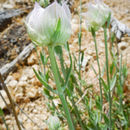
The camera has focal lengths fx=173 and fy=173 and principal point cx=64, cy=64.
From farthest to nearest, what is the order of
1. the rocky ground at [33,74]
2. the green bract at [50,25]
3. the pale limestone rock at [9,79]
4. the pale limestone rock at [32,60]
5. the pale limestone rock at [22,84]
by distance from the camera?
1. the pale limestone rock at [32,60]
2. the pale limestone rock at [9,79]
3. the pale limestone rock at [22,84]
4. the rocky ground at [33,74]
5. the green bract at [50,25]

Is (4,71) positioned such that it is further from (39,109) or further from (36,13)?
(36,13)

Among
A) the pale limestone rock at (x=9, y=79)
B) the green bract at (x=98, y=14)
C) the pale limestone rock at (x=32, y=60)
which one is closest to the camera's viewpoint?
the green bract at (x=98, y=14)

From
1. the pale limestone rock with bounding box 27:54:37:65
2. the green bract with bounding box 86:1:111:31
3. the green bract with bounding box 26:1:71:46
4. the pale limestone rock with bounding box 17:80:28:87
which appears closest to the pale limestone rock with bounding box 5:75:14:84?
the pale limestone rock with bounding box 17:80:28:87

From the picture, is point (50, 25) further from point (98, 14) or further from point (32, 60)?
point (32, 60)

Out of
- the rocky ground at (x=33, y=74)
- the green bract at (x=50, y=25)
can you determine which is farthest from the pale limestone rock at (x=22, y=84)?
the green bract at (x=50, y=25)

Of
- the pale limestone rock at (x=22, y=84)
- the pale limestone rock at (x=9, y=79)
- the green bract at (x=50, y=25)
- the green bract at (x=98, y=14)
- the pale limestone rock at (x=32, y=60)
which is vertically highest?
the green bract at (x=50, y=25)

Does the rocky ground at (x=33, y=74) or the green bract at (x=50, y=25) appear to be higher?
the green bract at (x=50, y=25)

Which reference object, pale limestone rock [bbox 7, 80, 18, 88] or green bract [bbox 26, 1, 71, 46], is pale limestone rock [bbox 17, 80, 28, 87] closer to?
pale limestone rock [bbox 7, 80, 18, 88]

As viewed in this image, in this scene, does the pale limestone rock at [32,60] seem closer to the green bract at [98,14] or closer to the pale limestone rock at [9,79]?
the pale limestone rock at [9,79]

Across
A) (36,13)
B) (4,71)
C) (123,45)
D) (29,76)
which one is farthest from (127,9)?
(36,13)
